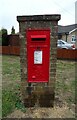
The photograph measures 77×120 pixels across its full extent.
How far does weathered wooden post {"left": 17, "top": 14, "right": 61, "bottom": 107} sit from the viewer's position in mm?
5812

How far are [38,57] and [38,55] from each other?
0.05 meters

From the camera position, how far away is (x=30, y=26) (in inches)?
230

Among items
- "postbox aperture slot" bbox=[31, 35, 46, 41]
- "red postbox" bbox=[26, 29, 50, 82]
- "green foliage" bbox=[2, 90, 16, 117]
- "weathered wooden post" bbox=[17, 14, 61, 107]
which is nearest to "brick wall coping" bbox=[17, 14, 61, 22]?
"weathered wooden post" bbox=[17, 14, 61, 107]

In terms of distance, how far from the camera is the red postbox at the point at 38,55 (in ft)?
19.1

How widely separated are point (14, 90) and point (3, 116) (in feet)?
5.83

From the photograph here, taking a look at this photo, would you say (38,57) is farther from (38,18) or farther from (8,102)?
(8,102)

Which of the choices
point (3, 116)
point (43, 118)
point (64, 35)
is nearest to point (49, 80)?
point (43, 118)

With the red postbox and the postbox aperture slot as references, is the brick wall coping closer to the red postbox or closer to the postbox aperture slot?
the red postbox

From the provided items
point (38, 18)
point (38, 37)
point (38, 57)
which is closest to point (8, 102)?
point (38, 57)

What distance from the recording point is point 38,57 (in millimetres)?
5871

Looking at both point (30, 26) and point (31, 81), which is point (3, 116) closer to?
point (31, 81)

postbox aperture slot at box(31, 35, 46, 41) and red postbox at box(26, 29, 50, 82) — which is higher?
postbox aperture slot at box(31, 35, 46, 41)

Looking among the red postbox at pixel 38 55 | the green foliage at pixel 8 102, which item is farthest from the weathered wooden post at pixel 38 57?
the green foliage at pixel 8 102

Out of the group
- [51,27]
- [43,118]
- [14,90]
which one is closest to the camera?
[43,118]
